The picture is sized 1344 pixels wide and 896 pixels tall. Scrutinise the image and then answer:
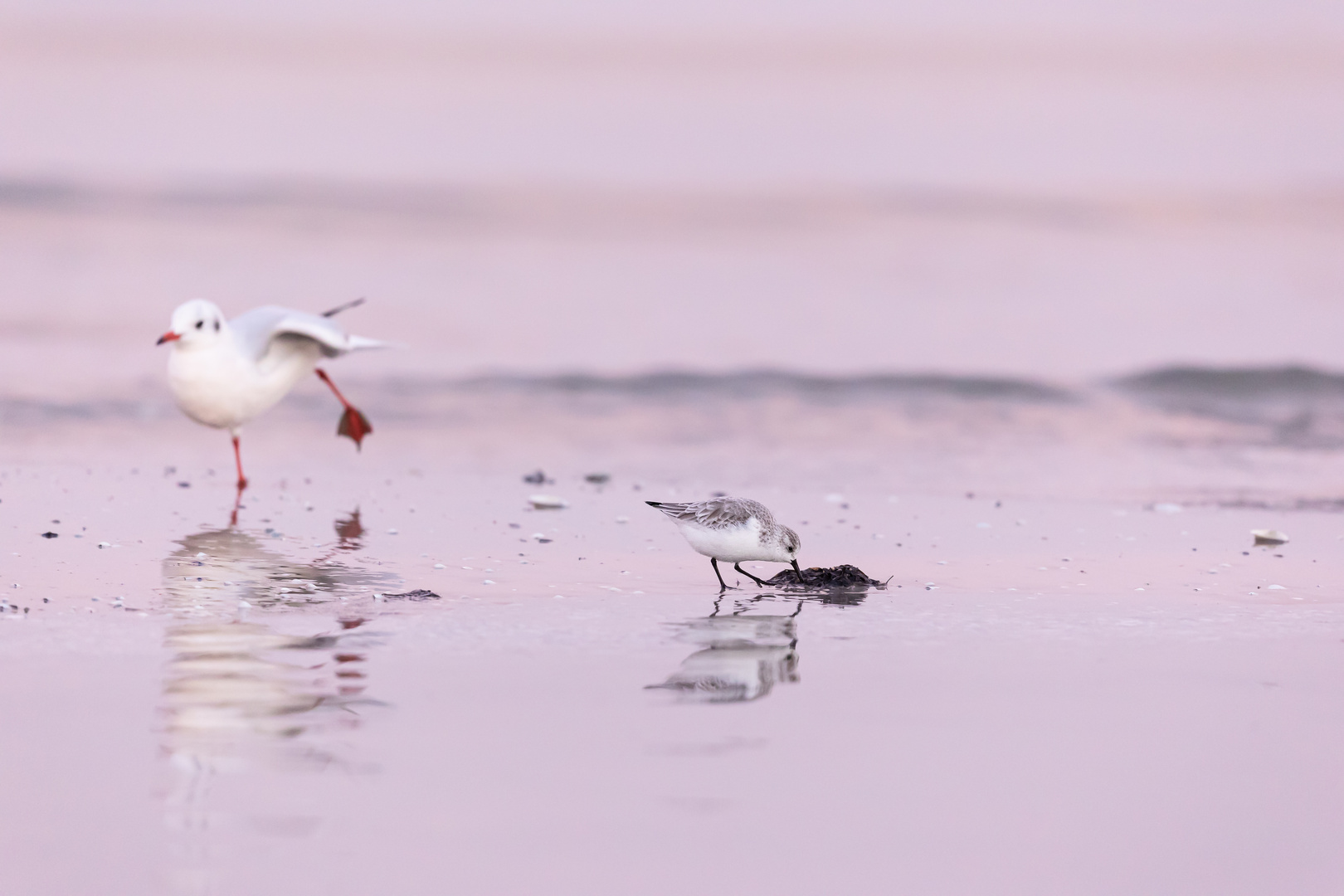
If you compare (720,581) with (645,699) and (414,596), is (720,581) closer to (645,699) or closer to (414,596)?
(414,596)

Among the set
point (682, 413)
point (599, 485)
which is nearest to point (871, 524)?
point (599, 485)

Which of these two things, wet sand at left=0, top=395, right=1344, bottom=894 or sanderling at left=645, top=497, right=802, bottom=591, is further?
sanderling at left=645, top=497, right=802, bottom=591

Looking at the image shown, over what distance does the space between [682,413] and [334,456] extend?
12.2ft

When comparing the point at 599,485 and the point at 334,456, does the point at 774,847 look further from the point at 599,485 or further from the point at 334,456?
the point at 334,456

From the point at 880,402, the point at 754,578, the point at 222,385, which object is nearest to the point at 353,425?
the point at 222,385

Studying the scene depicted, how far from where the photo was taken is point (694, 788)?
11.5ft

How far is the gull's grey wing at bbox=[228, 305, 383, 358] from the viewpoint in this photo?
29.7ft

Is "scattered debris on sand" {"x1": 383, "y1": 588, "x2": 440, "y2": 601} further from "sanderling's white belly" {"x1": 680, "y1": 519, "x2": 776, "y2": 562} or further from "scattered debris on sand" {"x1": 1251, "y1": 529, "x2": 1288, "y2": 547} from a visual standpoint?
"scattered debris on sand" {"x1": 1251, "y1": 529, "x2": 1288, "y2": 547}

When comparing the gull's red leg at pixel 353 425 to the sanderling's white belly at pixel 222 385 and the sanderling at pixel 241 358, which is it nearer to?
the sanderling at pixel 241 358

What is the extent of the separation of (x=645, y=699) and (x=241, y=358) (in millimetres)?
5485

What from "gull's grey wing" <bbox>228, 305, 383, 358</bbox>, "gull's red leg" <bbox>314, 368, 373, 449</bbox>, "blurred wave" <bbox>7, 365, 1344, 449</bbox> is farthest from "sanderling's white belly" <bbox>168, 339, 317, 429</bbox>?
"blurred wave" <bbox>7, 365, 1344, 449</bbox>

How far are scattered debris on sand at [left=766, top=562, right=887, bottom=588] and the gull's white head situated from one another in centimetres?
432

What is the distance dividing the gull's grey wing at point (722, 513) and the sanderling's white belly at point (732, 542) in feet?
0.08

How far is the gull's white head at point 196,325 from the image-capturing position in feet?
28.3
